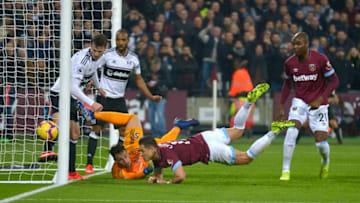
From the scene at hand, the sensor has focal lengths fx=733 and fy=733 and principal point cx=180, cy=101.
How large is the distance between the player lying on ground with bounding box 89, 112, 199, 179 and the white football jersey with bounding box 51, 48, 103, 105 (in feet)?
1.85

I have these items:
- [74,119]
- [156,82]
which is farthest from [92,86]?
[156,82]

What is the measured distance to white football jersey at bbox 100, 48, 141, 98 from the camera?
33.7 feet

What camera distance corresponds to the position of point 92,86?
1097cm

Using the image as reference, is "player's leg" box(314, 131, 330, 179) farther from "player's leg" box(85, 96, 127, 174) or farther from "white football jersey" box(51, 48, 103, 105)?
"white football jersey" box(51, 48, 103, 105)

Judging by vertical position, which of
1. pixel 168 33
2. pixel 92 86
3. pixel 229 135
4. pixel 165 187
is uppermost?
pixel 168 33

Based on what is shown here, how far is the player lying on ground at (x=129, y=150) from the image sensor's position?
8.91 m

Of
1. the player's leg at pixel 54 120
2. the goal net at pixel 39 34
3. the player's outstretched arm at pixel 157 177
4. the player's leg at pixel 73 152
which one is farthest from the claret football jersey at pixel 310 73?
the player's leg at pixel 54 120

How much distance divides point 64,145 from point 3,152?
448 cm

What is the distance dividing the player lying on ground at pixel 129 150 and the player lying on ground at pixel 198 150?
26 centimetres

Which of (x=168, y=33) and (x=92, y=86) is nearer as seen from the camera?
(x=92, y=86)

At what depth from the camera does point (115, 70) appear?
34.0 feet

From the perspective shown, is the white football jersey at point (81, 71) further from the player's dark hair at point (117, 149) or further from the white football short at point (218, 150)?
the white football short at point (218, 150)

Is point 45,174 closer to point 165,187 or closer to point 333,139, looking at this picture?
point 165,187

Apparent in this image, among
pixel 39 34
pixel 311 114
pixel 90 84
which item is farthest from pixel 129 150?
pixel 39 34
